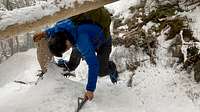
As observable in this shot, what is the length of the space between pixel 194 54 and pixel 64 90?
2.40m

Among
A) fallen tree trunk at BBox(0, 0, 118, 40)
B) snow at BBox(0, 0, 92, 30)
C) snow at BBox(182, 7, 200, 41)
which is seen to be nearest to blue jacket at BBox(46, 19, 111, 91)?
fallen tree trunk at BBox(0, 0, 118, 40)

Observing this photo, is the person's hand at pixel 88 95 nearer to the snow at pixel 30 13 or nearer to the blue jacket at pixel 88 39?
the blue jacket at pixel 88 39

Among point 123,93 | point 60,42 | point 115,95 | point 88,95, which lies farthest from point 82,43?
point 123,93

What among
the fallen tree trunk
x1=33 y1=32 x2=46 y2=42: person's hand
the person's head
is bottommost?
x1=33 y1=32 x2=46 y2=42: person's hand

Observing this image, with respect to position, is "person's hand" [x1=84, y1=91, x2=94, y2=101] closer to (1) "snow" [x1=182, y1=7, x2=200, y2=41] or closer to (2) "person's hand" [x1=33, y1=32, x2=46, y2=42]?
(2) "person's hand" [x1=33, y1=32, x2=46, y2=42]

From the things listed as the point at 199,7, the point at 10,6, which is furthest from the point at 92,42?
the point at 10,6

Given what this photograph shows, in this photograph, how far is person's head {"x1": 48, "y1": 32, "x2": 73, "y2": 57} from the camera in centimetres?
550

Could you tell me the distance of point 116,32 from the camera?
8930 mm

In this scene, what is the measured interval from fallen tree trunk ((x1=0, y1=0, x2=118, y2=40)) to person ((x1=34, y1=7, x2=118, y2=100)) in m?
0.21

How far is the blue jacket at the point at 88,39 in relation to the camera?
17.6 ft

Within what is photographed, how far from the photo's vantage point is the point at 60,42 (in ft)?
18.0

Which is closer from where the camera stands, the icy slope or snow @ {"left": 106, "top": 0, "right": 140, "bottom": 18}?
the icy slope

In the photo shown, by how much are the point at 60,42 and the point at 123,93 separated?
137cm

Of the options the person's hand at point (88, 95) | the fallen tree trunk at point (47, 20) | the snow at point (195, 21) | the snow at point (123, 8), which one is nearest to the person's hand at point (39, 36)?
the fallen tree trunk at point (47, 20)
